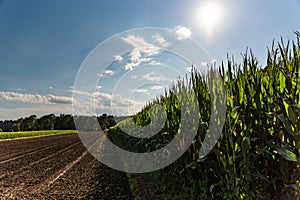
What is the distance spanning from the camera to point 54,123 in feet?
319

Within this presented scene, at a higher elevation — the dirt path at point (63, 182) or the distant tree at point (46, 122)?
the distant tree at point (46, 122)

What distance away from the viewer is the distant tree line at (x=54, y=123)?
291 feet

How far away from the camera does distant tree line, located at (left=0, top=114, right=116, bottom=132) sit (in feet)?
291

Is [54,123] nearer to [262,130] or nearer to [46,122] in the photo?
[46,122]

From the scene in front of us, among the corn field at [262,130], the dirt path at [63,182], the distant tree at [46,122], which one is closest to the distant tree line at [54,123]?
the distant tree at [46,122]

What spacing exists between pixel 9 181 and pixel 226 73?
20.2 feet

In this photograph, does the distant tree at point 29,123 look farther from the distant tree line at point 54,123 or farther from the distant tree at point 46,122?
the distant tree at point 46,122

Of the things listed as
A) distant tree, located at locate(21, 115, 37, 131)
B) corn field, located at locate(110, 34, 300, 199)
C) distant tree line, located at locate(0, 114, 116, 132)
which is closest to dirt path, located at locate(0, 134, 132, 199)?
corn field, located at locate(110, 34, 300, 199)

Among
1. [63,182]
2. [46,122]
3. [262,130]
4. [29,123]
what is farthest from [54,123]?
[262,130]

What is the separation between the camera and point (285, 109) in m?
2.30

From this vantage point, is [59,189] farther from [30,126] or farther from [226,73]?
[30,126]

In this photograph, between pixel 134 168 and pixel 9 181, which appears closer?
pixel 9 181

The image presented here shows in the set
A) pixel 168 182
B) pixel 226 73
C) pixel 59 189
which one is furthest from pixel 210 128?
pixel 59 189

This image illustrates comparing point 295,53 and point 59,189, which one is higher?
point 295,53
